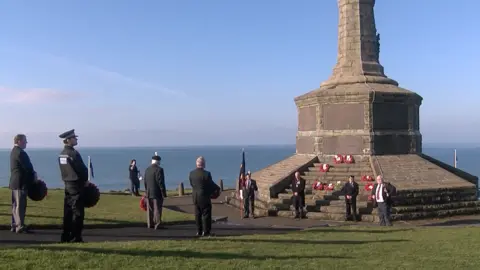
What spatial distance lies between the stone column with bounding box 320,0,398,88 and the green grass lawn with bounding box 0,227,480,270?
44.1 feet

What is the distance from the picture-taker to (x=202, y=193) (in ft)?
34.3

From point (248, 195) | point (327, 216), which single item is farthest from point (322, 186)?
point (248, 195)

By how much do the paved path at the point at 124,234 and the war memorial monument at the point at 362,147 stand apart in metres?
5.85

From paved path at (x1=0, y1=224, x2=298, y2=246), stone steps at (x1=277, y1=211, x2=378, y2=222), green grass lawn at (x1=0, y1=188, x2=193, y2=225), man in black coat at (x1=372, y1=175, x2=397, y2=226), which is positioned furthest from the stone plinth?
paved path at (x1=0, y1=224, x2=298, y2=246)

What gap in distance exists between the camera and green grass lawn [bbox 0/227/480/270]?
6.78 metres

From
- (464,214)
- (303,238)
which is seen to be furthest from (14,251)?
(464,214)

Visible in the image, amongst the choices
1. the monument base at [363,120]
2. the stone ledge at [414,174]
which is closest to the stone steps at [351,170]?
the stone ledge at [414,174]

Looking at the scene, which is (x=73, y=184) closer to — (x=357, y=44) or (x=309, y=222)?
(x=309, y=222)

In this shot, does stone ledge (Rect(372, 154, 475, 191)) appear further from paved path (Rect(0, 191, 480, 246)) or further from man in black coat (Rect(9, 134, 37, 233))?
man in black coat (Rect(9, 134, 37, 233))

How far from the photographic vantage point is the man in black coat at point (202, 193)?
10.4m

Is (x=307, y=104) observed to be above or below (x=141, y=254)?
above

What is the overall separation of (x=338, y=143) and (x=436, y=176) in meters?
4.04

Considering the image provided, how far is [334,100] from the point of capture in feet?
71.5

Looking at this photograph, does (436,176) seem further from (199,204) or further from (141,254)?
(141,254)
